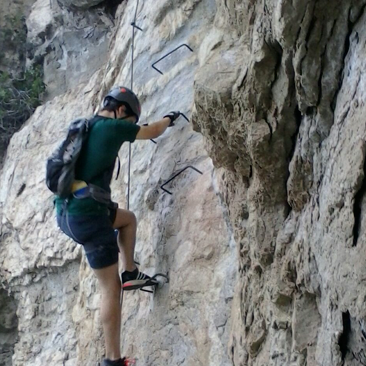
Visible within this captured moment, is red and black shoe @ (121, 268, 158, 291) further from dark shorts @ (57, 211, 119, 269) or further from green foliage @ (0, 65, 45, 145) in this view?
green foliage @ (0, 65, 45, 145)

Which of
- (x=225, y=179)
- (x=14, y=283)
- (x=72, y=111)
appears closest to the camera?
(x=225, y=179)

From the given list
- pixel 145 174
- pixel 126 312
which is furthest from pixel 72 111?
pixel 126 312

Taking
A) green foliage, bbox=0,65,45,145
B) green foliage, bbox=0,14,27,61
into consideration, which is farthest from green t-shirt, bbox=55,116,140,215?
green foliage, bbox=0,14,27,61

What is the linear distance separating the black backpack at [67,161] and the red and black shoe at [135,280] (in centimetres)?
69

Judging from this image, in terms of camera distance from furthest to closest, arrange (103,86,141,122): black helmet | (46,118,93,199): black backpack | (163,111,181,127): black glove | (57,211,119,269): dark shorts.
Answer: (163,111,181,127): black glove
(103,86,141,122): black helmet
(57,211,119,269): dark shorts
(46,118,93,199): black backpack

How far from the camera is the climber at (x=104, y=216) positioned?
158 inches

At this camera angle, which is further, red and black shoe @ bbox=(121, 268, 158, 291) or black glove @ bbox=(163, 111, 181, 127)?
black glove @ bbox=(163, 111, 181, 127)

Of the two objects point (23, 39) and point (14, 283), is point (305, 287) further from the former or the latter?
point (23, 39)

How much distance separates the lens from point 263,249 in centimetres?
286

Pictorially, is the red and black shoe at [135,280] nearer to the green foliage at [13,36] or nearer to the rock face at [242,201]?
the rock face at [242,201]

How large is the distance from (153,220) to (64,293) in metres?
2.02

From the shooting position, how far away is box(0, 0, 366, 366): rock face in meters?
2.13

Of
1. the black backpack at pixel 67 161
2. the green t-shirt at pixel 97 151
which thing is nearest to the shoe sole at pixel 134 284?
the green t-shirt at pixel 97 151

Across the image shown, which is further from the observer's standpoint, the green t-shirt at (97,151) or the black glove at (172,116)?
the black glove at (172,116)
